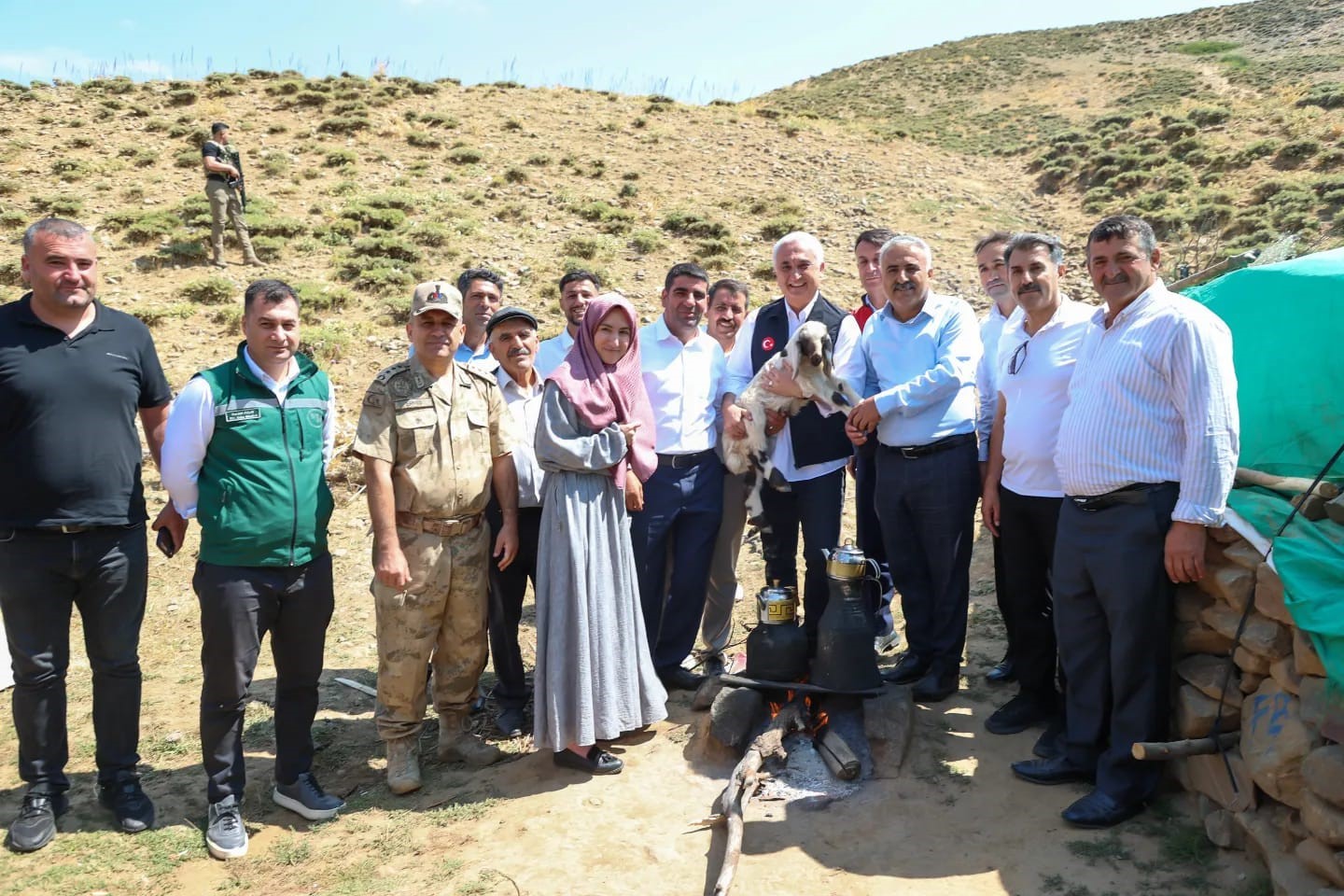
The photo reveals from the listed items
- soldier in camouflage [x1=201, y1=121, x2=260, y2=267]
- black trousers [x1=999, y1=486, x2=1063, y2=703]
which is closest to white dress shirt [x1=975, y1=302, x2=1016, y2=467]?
black trousers [x1=999, y1=486, x2=1063, y2=703]

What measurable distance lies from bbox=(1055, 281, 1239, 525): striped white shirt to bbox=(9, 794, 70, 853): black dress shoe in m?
4.45

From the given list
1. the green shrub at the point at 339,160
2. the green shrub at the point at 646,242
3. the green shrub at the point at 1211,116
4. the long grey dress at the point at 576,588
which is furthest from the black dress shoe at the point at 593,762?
the green shrub at the point at 1211,116

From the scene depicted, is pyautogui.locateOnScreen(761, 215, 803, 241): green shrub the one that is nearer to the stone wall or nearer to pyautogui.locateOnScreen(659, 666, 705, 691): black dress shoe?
pyautogui.locateOnScreen(659, 666, 705, 691): black dress shoe

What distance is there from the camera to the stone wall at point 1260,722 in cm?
274

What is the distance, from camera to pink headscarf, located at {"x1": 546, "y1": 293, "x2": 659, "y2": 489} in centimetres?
407

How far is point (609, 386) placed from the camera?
13.7 ft

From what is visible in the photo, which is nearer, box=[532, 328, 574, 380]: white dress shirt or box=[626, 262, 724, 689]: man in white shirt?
box=[626, 262, 724, 689]: man in white shirt

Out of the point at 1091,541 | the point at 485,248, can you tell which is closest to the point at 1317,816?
the point at 1091,541

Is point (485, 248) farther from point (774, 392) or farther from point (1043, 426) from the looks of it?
point (1043, 426)

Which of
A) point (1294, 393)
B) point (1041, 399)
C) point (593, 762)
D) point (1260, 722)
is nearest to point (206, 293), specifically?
point (593, 762)

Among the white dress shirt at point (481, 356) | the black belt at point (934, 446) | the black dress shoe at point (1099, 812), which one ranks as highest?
the white dress shirt at point (481, 356)

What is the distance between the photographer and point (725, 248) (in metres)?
17.7

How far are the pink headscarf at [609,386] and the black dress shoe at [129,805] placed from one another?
2.51m

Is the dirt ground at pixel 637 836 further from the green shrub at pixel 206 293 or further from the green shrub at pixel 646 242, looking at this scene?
the green shrub at pixel 646 242
